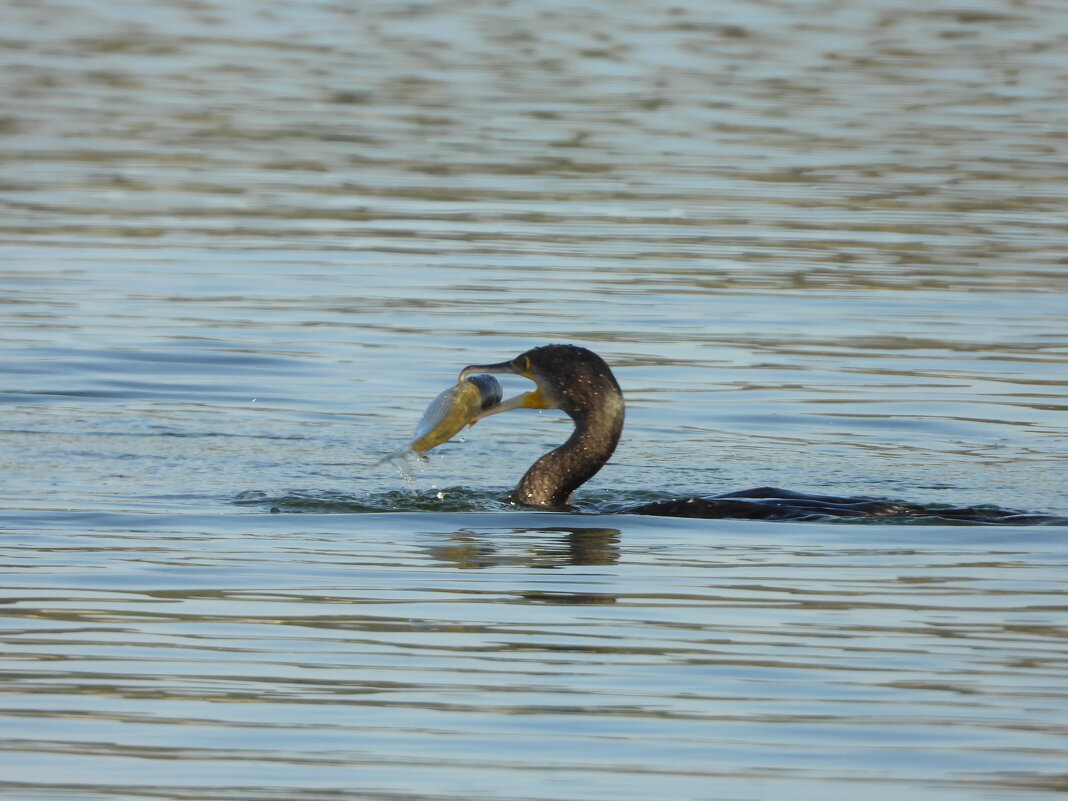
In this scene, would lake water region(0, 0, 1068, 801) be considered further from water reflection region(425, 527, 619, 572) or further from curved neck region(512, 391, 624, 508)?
curved neck region(512, 391, 624, 508)

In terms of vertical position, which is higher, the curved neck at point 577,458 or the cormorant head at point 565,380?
the cormorant head at point 565,380

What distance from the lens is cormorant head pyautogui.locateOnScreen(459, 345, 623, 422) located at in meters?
9.94

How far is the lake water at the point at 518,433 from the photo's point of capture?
6.06 metres

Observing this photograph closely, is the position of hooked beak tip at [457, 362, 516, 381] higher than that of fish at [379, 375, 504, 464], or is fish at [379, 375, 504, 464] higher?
hooked beak tip at [457, 362, 516, 381]

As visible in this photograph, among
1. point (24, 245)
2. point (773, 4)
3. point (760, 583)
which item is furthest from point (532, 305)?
point (773, 4)

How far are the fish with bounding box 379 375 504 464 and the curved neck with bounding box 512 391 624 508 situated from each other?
45 cm

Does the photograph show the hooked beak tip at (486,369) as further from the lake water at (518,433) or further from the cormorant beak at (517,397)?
the lake water at (518,433)

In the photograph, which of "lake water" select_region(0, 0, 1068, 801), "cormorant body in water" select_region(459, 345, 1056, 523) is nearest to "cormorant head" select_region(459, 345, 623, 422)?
"cormorant body in water" select_region(459, 345, 1056, 523)

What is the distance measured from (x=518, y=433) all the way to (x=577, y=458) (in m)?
2.36

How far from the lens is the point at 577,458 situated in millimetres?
9977

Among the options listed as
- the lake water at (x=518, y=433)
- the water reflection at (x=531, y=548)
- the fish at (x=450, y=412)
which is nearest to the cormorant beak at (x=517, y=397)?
the fish at (x=450, y=412)

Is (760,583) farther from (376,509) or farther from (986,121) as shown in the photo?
(986,121)

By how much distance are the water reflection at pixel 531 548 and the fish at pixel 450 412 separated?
58 cm

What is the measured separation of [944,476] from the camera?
1056cm
